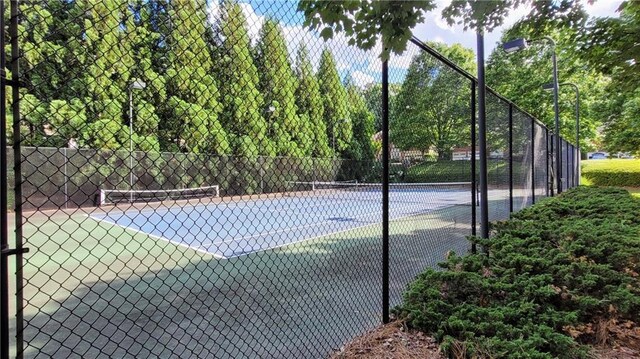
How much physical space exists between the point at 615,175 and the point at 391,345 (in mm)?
28846

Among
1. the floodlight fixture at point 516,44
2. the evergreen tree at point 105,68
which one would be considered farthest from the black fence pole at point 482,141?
the floodlight fixture at point 516,44

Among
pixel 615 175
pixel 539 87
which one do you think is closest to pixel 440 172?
pixel 539 87

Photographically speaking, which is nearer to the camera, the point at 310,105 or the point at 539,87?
the point at 310,105

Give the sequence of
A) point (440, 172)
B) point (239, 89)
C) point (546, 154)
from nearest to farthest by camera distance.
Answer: point (239, 89), point (440, 172), point (546, 154)

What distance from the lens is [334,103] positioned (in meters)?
3.24

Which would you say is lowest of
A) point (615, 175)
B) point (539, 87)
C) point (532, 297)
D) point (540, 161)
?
point (532, 297)

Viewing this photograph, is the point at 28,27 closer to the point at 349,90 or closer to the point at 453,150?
the point at 349,90

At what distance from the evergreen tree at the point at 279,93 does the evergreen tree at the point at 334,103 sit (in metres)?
0.26

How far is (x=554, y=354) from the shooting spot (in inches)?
82.7

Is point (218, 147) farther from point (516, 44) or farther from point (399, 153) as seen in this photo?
point (516, 44)

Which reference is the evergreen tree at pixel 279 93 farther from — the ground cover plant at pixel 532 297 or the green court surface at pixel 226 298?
the ground cover plant at pixel 532 297

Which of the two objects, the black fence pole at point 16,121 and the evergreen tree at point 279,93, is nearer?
the black fence pole at point 16,121

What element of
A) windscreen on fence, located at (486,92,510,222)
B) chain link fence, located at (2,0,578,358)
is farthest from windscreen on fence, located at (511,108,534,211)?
chain link fence, located at (2,0,578,358)

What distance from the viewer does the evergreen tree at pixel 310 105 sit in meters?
3.26
